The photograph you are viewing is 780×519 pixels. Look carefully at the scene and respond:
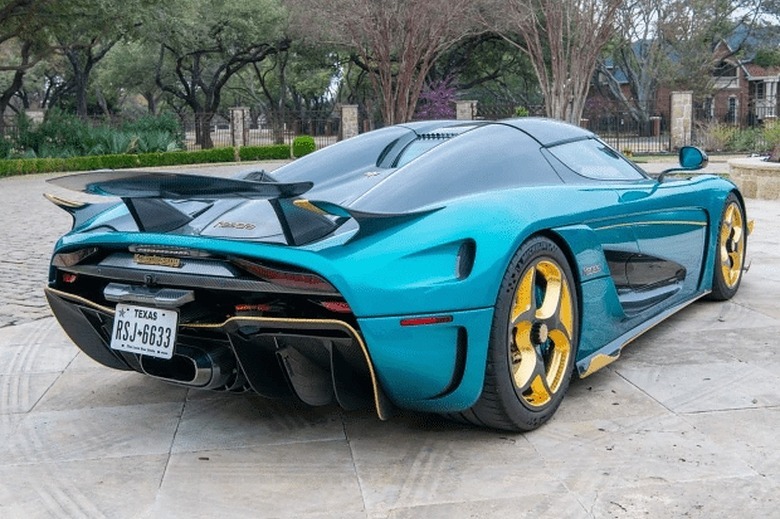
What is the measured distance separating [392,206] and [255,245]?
53 centimetres

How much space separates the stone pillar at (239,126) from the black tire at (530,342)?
1274 inches

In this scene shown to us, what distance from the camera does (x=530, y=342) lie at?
135 inches

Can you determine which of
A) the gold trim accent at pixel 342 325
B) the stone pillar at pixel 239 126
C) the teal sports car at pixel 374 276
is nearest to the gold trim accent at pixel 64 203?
the teal sports car at pixel 374 276

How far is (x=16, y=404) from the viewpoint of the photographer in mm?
4012

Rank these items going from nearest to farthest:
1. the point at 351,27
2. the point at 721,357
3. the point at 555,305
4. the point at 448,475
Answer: the point at 448,475, the point at 555,305, the point at 721,357, the point at 351,27

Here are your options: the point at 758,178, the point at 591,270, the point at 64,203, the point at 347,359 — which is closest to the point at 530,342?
the point at 591,270

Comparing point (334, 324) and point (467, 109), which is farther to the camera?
point (467, 109)

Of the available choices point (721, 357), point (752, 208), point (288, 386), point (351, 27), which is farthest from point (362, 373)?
point (351, 27)

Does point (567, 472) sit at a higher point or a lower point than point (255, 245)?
lower

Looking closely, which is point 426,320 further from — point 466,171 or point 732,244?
point 732,244

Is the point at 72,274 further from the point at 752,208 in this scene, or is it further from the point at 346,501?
the point at 752,208

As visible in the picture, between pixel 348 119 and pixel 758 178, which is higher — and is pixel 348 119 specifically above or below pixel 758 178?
above

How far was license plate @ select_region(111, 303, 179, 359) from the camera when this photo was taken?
319 centimetres

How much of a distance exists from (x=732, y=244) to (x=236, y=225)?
12.1 ft
